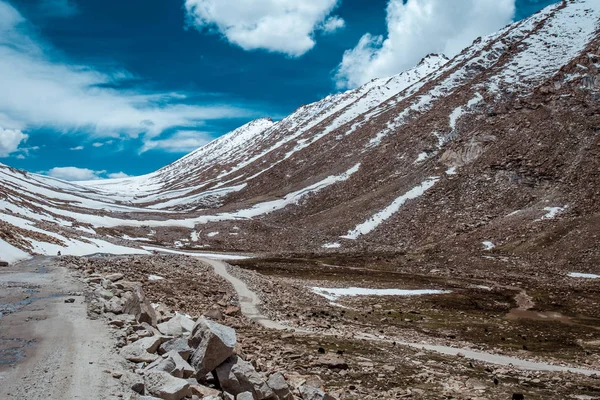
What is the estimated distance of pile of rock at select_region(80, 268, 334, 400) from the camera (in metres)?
9.18

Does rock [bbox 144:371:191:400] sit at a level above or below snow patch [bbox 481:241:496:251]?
below

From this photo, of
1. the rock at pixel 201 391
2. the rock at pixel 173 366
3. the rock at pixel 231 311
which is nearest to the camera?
the rock at pixel 201 391

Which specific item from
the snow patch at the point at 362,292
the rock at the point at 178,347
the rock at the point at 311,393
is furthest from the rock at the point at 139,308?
the snow patch at the point at 362,292

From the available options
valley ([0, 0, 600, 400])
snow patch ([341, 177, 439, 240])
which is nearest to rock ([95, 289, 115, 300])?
valley ([0, 0, 600, 400])

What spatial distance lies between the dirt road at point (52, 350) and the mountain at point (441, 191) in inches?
945

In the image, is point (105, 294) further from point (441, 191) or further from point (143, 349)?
point (441, 191)

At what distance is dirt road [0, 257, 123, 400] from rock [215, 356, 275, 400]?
8.08 feet

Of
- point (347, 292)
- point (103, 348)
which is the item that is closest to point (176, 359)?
point (103, 348)

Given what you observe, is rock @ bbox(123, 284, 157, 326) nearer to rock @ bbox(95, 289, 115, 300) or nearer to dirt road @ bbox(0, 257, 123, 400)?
dirt road @ bbox(0, 257, 123, 400)

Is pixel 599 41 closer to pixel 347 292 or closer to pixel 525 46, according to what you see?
pixel 525 46

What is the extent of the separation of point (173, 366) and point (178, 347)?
1.39 meters

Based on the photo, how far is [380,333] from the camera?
28422 millimetres

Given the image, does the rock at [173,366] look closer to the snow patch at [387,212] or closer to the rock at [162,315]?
→ the rock at [162,315]

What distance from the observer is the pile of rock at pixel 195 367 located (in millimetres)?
9180
